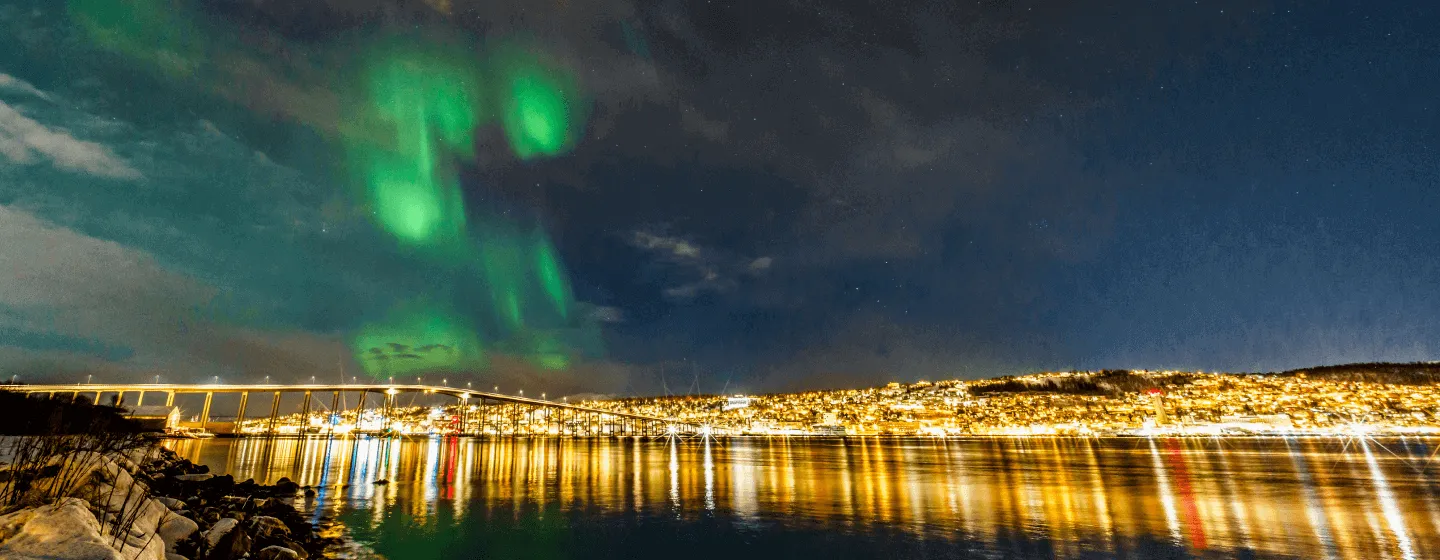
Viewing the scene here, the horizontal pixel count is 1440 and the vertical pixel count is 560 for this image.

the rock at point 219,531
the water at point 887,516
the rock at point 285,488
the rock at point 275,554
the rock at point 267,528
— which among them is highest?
the rock at point 285,488

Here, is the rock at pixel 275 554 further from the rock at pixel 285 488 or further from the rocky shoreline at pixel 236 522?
the rock at pixel 285 488

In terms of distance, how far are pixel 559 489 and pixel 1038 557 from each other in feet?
98.8

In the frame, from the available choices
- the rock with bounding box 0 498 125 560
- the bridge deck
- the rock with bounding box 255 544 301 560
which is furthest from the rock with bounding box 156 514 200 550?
the bridge deck

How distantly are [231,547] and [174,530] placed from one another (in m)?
1.27

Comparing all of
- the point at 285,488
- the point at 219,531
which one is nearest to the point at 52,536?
the point at 219,531

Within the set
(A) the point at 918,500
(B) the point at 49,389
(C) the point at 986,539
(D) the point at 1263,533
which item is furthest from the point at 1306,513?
(B) the point at 49,389

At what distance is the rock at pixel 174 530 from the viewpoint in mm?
11320

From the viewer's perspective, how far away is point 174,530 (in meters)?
11.7

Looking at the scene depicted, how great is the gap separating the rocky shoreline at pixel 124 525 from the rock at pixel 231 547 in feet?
0.06

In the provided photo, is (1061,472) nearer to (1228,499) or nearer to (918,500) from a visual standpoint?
(1228,499)

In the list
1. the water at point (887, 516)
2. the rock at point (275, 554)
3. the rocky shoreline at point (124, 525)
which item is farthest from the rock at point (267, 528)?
the water at point (887, 516)

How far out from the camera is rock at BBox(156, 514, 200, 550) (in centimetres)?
1132

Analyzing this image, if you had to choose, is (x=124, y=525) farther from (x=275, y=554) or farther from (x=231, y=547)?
(x=275, y=554)

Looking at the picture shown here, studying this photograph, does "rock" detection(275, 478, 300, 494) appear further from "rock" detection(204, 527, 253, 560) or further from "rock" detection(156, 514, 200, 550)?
"rock" detection(156, 514, 200, 550)
